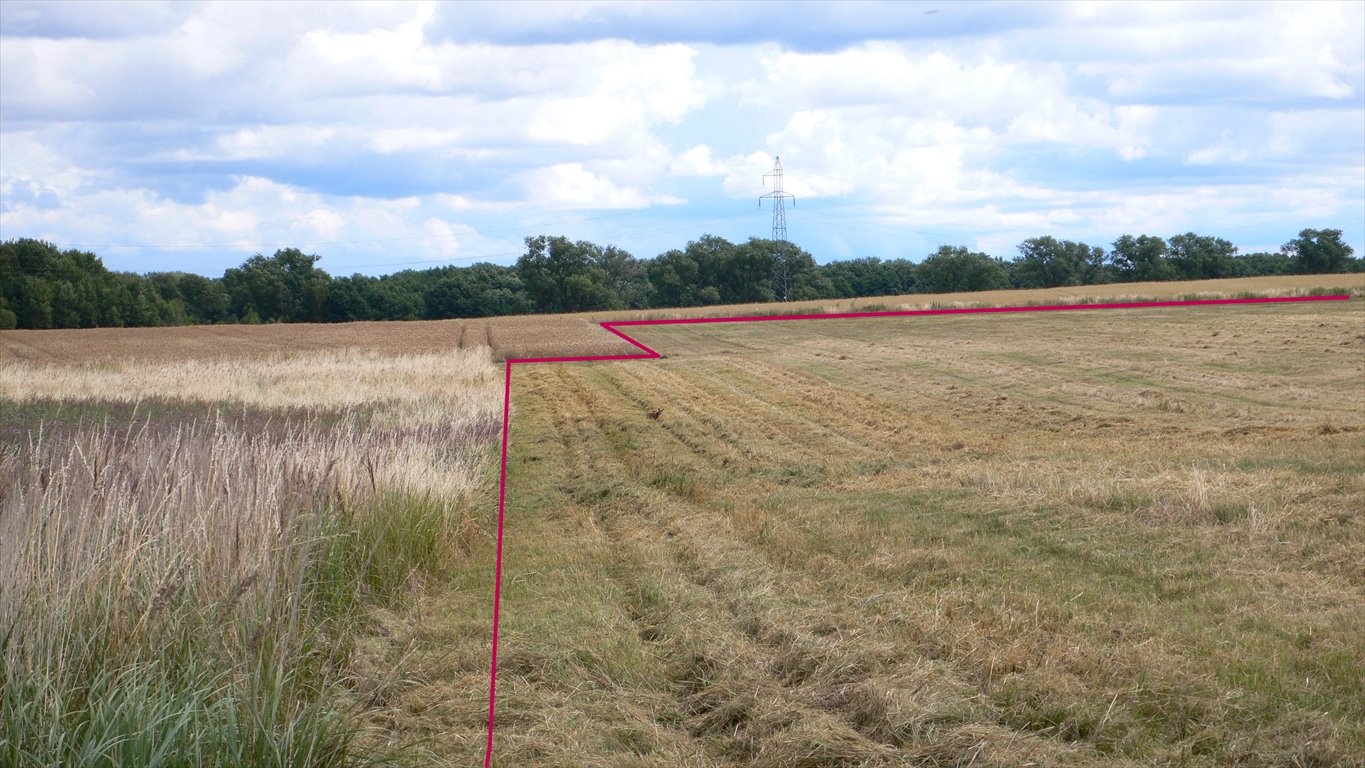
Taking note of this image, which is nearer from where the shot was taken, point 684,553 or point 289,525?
point 289,525

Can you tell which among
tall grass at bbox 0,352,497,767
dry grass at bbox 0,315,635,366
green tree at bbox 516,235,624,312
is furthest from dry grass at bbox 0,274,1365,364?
tall grass at bbox 0,352,497,767

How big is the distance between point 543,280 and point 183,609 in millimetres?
71236

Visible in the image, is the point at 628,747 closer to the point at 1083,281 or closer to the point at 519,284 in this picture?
the point at 519,284

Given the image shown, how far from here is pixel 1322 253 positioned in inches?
2975

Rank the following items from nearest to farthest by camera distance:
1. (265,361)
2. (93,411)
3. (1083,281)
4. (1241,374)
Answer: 1. (93,411)
2. (1241,374)
3. (265,361)
4. (1083,281)

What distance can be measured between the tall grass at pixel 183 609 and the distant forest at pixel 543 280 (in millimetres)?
68038

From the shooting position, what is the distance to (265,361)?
3638cm

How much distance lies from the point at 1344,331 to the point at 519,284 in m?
57.0

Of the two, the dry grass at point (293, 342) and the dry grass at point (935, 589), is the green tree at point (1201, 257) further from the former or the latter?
the dry grass at point (935, 589)

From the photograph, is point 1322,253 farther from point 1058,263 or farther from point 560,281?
point 560,281

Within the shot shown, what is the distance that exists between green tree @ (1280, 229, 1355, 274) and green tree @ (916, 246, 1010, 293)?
69.0 ft

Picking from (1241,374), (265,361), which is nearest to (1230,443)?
(1241,374)

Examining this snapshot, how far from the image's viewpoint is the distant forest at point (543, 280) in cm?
7462

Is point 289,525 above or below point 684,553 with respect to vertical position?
above
